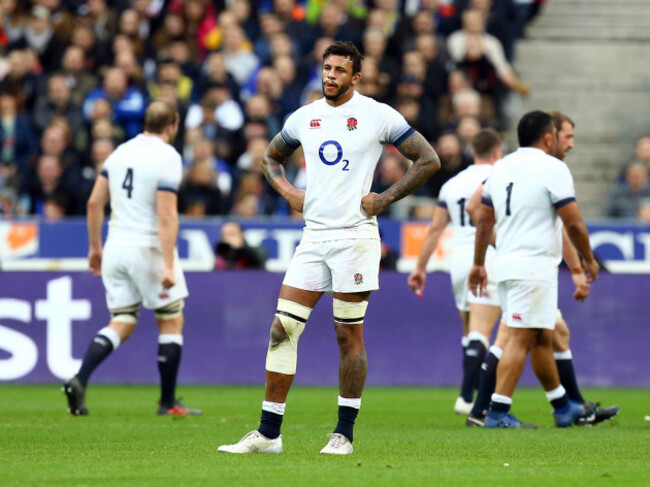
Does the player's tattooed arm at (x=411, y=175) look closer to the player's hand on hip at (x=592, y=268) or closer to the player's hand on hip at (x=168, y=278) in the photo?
the player's hand on hip at (x=592, y=268)

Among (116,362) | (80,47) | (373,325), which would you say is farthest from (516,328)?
(80,47)

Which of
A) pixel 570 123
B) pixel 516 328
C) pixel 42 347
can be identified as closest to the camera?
pixel 516 328

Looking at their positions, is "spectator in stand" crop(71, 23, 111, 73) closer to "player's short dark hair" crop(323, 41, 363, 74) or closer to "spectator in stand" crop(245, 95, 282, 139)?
"spectator in stand" crop(245, 95, 282, 139)

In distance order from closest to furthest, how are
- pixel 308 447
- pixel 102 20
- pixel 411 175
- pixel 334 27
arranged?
pixel 411 175, pixel 308 447, pixel 334 27, pixel 102 20

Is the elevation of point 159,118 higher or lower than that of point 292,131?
higher

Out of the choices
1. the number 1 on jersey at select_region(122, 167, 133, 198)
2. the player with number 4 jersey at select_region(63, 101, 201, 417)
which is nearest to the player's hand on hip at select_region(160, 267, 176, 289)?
the player with number 4 jersey at select_region(63, 101, 201, 417)

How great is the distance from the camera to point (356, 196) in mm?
8016

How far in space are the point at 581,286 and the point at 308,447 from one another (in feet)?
8.63

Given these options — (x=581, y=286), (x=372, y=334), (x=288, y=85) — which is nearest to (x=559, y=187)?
(x=581, y=286)

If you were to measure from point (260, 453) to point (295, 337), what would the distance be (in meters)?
0.71

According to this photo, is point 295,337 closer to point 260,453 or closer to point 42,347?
point 260,453

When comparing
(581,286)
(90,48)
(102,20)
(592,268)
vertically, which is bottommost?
(581,286)

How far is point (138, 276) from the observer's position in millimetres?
11195

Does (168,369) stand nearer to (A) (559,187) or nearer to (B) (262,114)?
(A) (559,187)
